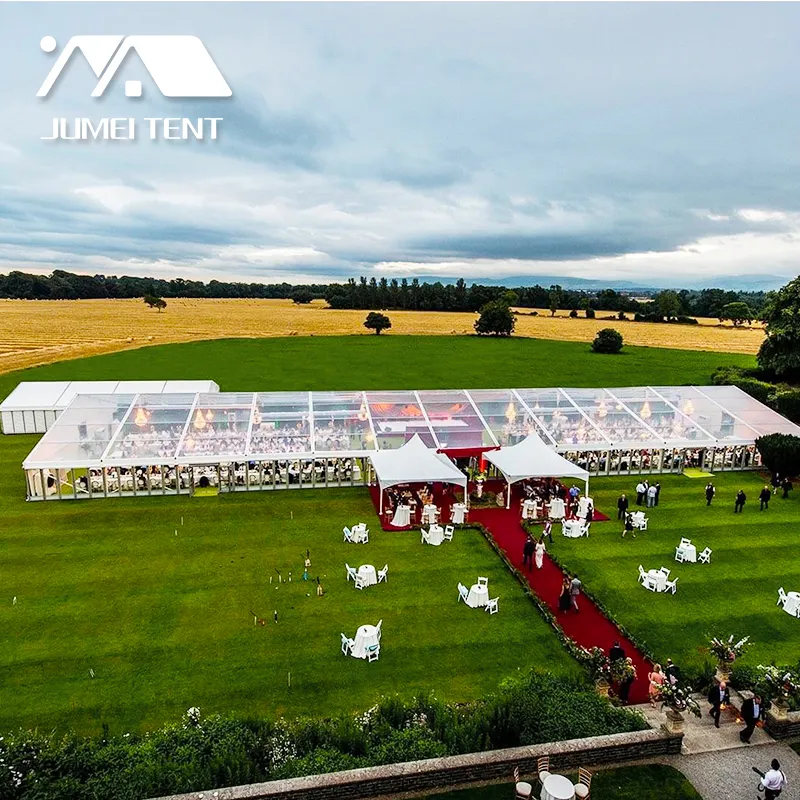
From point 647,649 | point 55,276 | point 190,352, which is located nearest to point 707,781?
point 647,649

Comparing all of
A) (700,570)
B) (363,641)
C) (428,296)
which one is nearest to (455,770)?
(363,641)

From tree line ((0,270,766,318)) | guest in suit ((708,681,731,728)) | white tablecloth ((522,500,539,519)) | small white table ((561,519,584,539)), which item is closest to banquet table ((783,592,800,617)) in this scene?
guest in suit ((708,681,731,728))

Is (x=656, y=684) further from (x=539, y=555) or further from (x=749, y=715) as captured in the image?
(x=539, y=555)

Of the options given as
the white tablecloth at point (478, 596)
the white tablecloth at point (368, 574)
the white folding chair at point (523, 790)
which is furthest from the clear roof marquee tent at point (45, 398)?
the white folding chair at point (523, 790)

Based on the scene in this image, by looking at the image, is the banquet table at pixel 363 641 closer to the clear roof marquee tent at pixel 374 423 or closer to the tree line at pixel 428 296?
the clear roof marquee tent at pixel 374 423

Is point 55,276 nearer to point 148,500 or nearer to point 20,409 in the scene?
point 20,409

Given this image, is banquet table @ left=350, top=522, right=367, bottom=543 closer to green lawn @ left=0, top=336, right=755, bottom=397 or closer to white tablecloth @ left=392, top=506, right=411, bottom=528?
white tablecloth @ left=392, top=506, right=411, bottom=528
